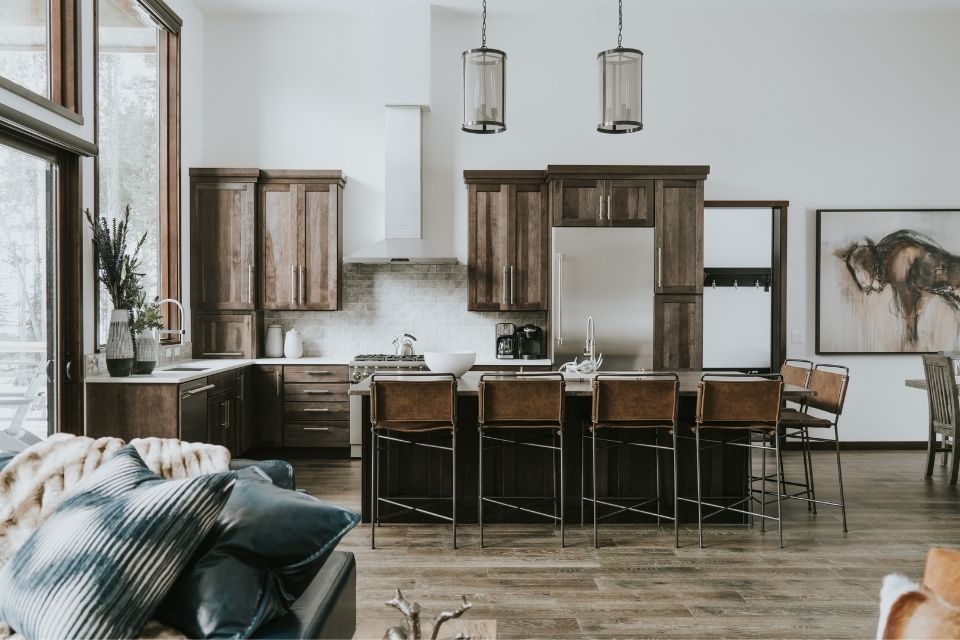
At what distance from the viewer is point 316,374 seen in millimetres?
6215

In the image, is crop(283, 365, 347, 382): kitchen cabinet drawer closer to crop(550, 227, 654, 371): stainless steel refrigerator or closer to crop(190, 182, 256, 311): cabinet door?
crop(190, 182, 256, 311): cabinet door

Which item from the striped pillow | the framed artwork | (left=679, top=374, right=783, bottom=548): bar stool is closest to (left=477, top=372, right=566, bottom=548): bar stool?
(left=679, top=374, right=783, bottom=548): bar stool

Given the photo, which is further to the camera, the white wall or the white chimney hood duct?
the white wall

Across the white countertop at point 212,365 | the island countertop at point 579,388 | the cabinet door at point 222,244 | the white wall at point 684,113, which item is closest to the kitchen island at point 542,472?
the island countertop at point 579,388

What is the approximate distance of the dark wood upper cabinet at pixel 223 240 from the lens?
6293 millimetres

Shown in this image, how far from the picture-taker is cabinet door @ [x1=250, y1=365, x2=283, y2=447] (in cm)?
618

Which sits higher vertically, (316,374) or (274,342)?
(274,342)

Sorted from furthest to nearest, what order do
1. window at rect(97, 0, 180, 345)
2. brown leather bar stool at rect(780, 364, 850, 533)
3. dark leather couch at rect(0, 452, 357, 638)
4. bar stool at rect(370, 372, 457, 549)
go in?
window at rect(97, 0, 180, 345), brown leather bar stool at rect(780, 364, 850, 533), bar stool at rect(370, 372, 457, 549), dark leather couch at rect(0, 452, 357, 638)

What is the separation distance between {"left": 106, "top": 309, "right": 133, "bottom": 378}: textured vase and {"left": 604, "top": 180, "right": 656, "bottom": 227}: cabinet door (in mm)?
3880

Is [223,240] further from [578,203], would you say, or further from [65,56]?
[578,203]

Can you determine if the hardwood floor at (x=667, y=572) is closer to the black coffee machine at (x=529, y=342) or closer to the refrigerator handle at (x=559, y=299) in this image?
the refrigerator handle at (x=559, y=299)

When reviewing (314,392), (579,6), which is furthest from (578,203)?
(314,392)

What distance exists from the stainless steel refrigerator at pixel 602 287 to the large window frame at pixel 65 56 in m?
3.70

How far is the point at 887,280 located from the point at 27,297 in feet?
23.0
